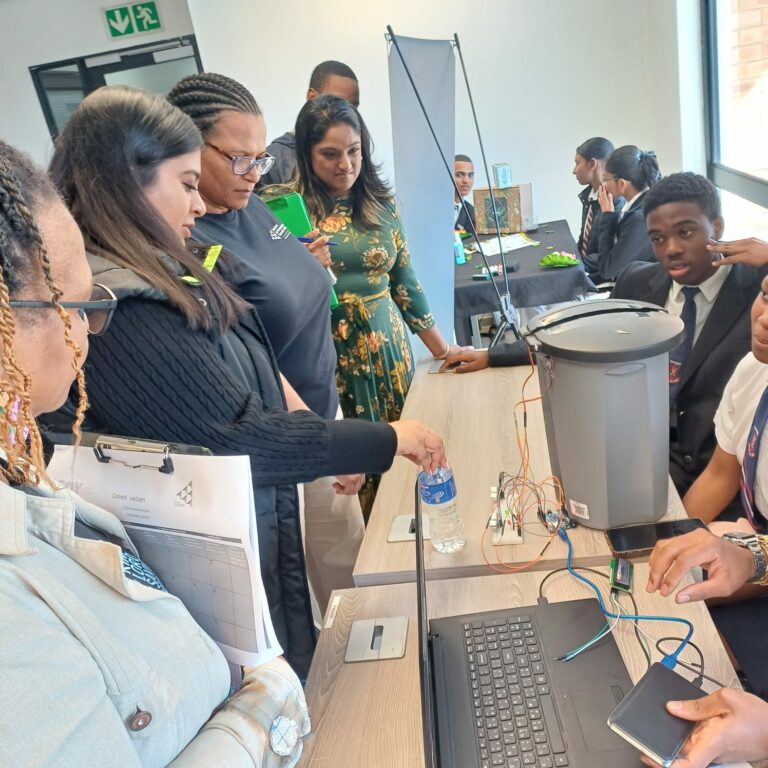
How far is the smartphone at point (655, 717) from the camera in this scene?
0.68 metres

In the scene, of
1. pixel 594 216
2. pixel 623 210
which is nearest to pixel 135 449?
pixel 623 210

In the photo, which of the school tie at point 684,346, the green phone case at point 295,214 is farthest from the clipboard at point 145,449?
the school tie at point 684,346

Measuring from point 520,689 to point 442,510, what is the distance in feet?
1.25

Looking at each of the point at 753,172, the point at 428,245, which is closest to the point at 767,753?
the point at 428,245

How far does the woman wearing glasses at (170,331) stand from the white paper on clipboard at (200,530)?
135 mm

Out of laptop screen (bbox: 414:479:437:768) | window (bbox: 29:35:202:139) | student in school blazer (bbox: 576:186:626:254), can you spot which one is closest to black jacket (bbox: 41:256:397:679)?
laptop screen (bbox: 414:479:437:768)

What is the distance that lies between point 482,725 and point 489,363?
1.28 metres

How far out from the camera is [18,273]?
1.81 feet

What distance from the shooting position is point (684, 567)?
92 centimetres

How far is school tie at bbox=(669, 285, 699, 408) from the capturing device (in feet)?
5.09

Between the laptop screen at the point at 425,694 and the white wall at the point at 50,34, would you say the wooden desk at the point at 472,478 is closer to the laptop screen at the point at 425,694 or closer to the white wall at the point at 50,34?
the laptop screen at the point at 425,694

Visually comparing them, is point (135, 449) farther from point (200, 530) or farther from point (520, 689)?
point (520, 689)

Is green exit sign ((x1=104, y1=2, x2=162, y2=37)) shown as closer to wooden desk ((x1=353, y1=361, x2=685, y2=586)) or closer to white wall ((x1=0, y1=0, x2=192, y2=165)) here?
white wall ((x1=0, y1=0, x2=192, y2=165))

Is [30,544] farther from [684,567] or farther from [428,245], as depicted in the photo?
[428,245]
